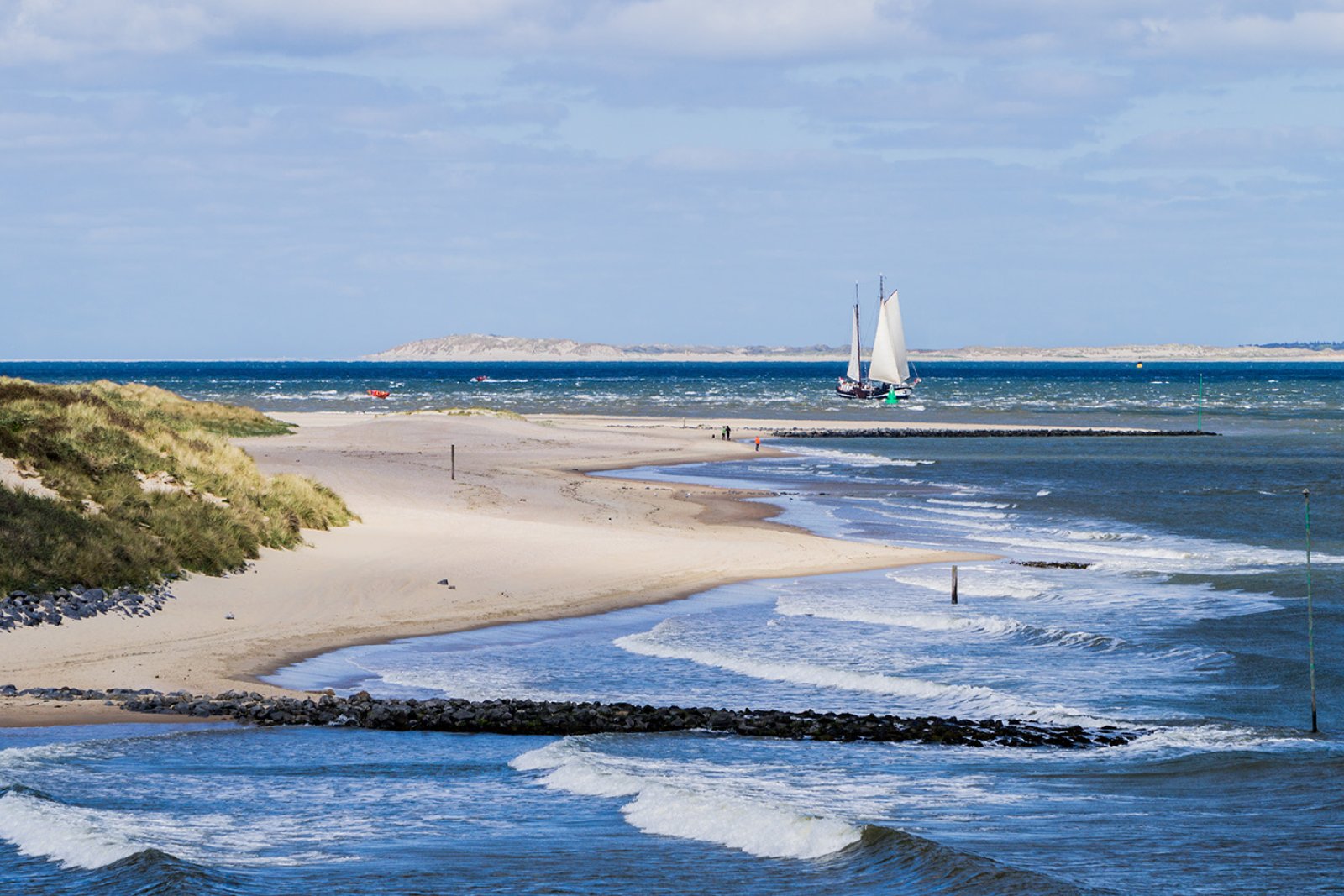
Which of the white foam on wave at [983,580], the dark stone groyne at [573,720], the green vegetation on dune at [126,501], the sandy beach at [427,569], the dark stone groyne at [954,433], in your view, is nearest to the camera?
the dark stone groyne at [573,720]

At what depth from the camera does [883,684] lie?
1798 cm

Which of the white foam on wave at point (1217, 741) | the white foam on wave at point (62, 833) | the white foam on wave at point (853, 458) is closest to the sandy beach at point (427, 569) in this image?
the white foam on wave at point (62, 833)

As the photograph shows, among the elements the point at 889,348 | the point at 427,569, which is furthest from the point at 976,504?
the point at 889,348

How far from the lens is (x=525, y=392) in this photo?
502ft

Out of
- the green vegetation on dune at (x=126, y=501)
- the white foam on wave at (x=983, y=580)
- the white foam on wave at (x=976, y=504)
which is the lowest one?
the white foam on wave at (x=976, y=504)

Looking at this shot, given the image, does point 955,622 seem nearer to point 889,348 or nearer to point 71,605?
point 71,605

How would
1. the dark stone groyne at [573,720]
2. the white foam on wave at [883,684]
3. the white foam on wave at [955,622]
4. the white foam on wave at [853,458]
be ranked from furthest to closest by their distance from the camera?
the white foam on wave at [853,458]
the white foam on wave at [955,622]
the white foam on wave at [883,684]
the dark stone groyne at [573,720]

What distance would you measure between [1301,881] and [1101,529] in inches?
1065

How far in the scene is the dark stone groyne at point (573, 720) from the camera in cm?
1512

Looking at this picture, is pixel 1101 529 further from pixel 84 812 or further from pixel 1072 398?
pixel 1072 398

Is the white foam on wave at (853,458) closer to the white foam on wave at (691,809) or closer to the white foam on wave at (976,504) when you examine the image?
the white foam on wave at (976,504)

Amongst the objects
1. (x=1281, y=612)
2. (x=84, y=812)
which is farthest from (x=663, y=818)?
(x=1281, y=612)

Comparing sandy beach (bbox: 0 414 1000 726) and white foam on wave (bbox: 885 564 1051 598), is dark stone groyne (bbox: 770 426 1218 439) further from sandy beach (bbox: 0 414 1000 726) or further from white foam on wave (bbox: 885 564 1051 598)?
white foam on wave (bbox: 885 564 1051 598)

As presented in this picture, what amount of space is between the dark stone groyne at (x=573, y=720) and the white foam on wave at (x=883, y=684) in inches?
22.8
